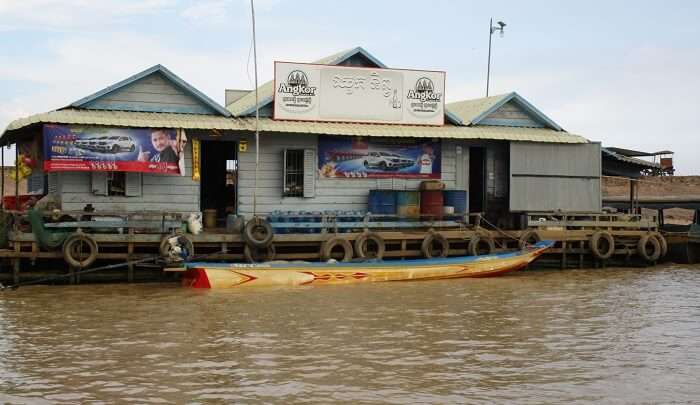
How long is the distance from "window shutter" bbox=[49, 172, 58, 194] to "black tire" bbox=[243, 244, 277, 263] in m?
5.04

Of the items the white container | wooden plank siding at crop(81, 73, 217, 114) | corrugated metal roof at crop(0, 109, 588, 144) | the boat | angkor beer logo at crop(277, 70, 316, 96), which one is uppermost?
angkor beer logo at crop(277, 70, 316, 96)

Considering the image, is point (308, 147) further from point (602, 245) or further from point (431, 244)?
point (602, 245)

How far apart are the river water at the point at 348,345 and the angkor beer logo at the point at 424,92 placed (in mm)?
6581

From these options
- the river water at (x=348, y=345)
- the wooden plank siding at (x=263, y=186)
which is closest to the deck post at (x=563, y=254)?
the wooden plank siding at (x=263, y=186)

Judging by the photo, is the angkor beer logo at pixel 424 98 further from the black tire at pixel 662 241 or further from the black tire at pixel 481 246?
the black tire at pixel 662 241

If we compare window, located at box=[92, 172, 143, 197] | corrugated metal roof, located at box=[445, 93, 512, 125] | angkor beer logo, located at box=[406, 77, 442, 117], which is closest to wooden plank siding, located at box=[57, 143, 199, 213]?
window, located at box=[92, 172, 143, 197]

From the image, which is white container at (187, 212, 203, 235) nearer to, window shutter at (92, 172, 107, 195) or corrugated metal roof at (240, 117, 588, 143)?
window shutter at (92, 172, 107, 195)

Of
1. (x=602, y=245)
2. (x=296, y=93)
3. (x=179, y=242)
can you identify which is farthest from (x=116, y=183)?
(x=602, y=245)

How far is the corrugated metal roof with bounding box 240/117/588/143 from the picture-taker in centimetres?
1980

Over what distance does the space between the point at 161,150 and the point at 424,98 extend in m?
7.68

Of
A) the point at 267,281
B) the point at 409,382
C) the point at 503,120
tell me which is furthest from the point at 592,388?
the point at 503,120

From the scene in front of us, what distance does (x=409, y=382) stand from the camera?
9.20 meters

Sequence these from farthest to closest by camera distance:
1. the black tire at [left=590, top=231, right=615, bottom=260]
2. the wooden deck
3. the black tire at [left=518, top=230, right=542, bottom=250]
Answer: the black tire at [left=590, top=231, right=615, bottom=260]
the black tire at [left=518, top=230, right=542, bottom=250]
the wooden deck

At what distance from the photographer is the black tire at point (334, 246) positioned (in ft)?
61.2
